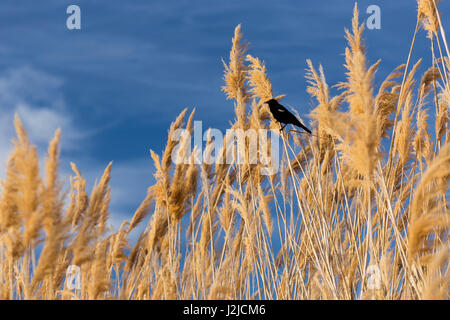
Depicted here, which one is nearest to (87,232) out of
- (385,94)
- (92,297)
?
(92,297)

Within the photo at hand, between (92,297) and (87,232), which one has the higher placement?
(87,232)

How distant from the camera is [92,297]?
252 cm

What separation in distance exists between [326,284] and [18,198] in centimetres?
180

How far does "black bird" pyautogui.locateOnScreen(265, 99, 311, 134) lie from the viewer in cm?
357

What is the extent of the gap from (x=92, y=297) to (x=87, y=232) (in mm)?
336

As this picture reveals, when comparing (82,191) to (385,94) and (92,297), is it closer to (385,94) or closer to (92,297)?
(92,297)

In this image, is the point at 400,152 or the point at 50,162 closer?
the point at 50,162

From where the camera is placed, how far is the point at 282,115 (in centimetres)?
363

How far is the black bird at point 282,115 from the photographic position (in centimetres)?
357
